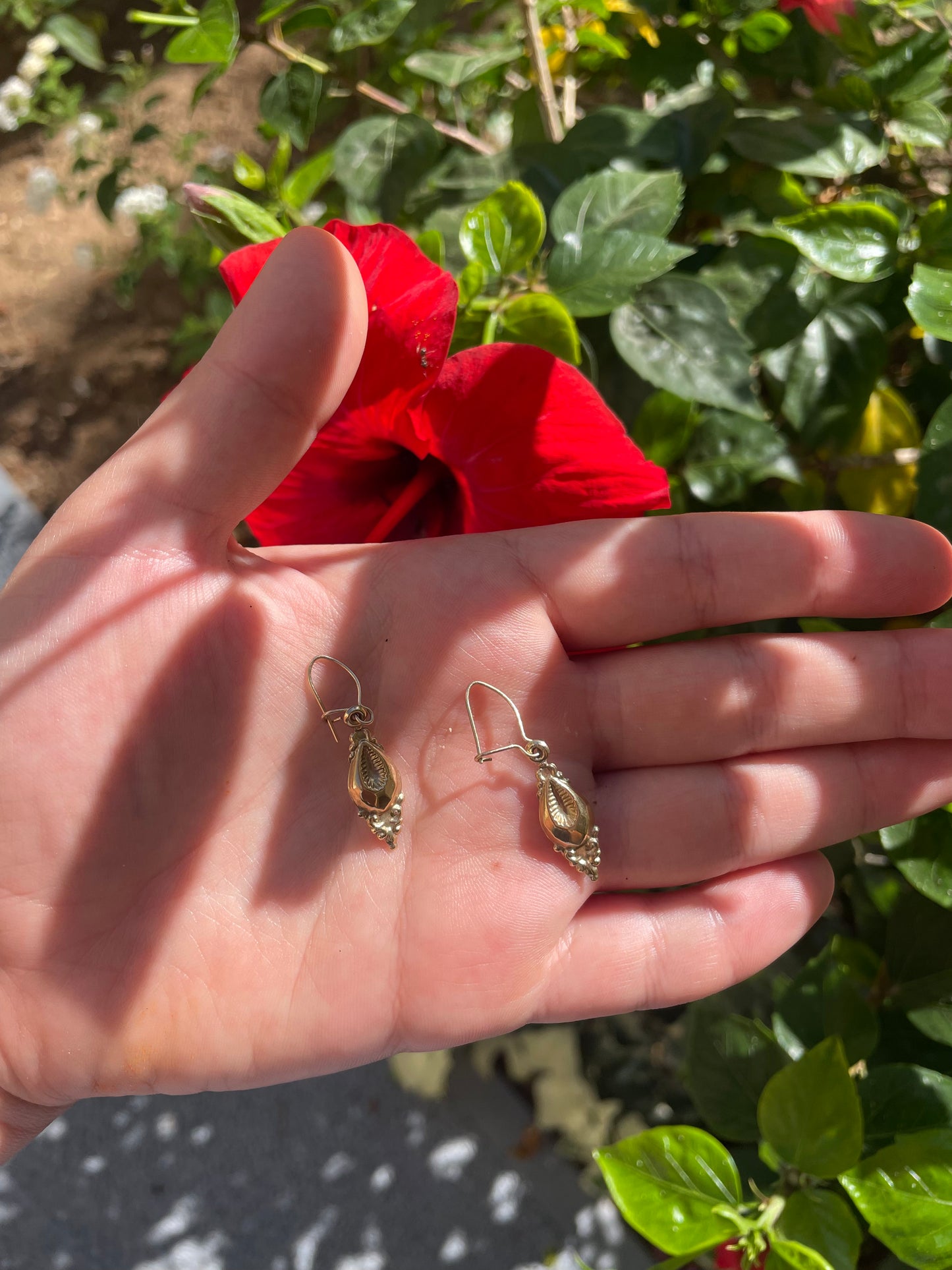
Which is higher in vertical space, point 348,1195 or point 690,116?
point 690,116

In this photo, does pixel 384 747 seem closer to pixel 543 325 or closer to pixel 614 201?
pixel 543 325

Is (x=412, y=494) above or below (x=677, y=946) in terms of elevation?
above

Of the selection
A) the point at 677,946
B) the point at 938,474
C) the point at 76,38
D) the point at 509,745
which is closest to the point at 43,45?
the point at 76,38

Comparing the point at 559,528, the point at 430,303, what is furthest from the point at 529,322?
the point at 559,528

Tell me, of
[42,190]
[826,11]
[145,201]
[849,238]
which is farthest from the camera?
[42,190]

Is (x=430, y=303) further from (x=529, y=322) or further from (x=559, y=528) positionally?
(x=559, y=528)

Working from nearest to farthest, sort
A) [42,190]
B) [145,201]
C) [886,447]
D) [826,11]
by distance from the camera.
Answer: [826,11]
[886,447]
[145,201]
[42,190]
